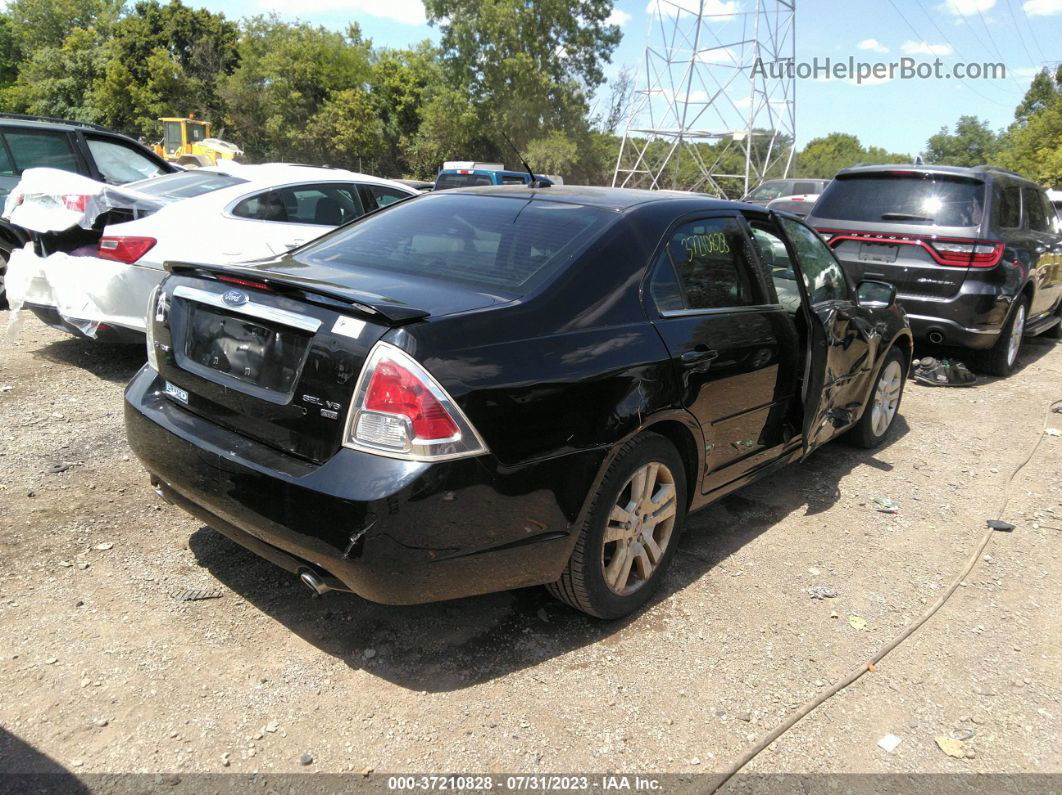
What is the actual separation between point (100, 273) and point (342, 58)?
5353cm

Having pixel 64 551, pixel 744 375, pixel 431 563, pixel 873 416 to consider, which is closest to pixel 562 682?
pixel 431 563

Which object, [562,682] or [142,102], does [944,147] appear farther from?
[562,682]

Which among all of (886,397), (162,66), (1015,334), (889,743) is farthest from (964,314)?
(162,66)

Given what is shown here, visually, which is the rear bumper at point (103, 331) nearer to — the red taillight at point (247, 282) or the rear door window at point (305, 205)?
the rear door window at point (305, 205)

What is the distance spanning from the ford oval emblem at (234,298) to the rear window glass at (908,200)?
6373 mm

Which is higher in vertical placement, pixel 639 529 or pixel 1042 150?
pixel 1042 150

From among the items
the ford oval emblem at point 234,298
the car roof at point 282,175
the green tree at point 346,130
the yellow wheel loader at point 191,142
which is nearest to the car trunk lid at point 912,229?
the car roof at point 282,175

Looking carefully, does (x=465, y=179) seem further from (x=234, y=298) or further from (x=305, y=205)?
(x=234, y=298)

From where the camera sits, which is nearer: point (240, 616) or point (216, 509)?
point (216, 509)

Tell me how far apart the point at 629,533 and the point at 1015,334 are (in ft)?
21.5

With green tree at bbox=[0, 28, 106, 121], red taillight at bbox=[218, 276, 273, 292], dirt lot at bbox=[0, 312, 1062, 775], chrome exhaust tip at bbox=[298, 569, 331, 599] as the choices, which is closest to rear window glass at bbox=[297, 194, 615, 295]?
red taillight at bbox=[218, 276, 273, 292]

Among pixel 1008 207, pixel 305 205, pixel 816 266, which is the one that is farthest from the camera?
pixel 1008 207

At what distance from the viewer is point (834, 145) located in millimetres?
120500

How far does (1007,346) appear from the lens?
766 centimetres
